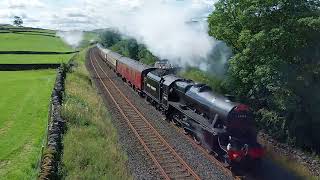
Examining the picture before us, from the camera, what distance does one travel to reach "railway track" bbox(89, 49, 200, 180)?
17.6 m

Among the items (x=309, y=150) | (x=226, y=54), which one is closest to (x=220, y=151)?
(x=309, y=150)

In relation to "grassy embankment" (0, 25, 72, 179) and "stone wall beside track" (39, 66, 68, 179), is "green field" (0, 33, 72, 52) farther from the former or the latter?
"stone wall beside track" (39, 66, 68, 179)

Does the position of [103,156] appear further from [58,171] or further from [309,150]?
[309,150]

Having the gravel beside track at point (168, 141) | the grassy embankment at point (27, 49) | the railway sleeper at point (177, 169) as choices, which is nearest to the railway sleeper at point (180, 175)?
the railway sleeper at point (177, 169)

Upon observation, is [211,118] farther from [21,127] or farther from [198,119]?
[21,127]

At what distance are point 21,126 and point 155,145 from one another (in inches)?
302

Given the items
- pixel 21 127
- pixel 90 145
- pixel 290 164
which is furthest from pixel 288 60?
pixel 21 127

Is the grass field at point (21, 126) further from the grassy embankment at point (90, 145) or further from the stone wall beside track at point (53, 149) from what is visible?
the grassy embankment at point (90, 145)

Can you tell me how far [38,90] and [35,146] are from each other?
16652 mm

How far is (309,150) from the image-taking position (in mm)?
23609

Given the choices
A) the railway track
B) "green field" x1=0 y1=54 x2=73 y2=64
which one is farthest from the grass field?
"green field" x1=0 y1=54 x2=73 y2=64

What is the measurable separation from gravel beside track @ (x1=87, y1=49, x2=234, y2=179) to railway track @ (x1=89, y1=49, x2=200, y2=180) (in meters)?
0.33

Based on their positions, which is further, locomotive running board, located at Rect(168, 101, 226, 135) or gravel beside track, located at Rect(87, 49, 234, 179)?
locomotive running board, located at Rect(168, 101, 226, 135)

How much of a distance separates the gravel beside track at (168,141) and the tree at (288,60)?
20.4ft
